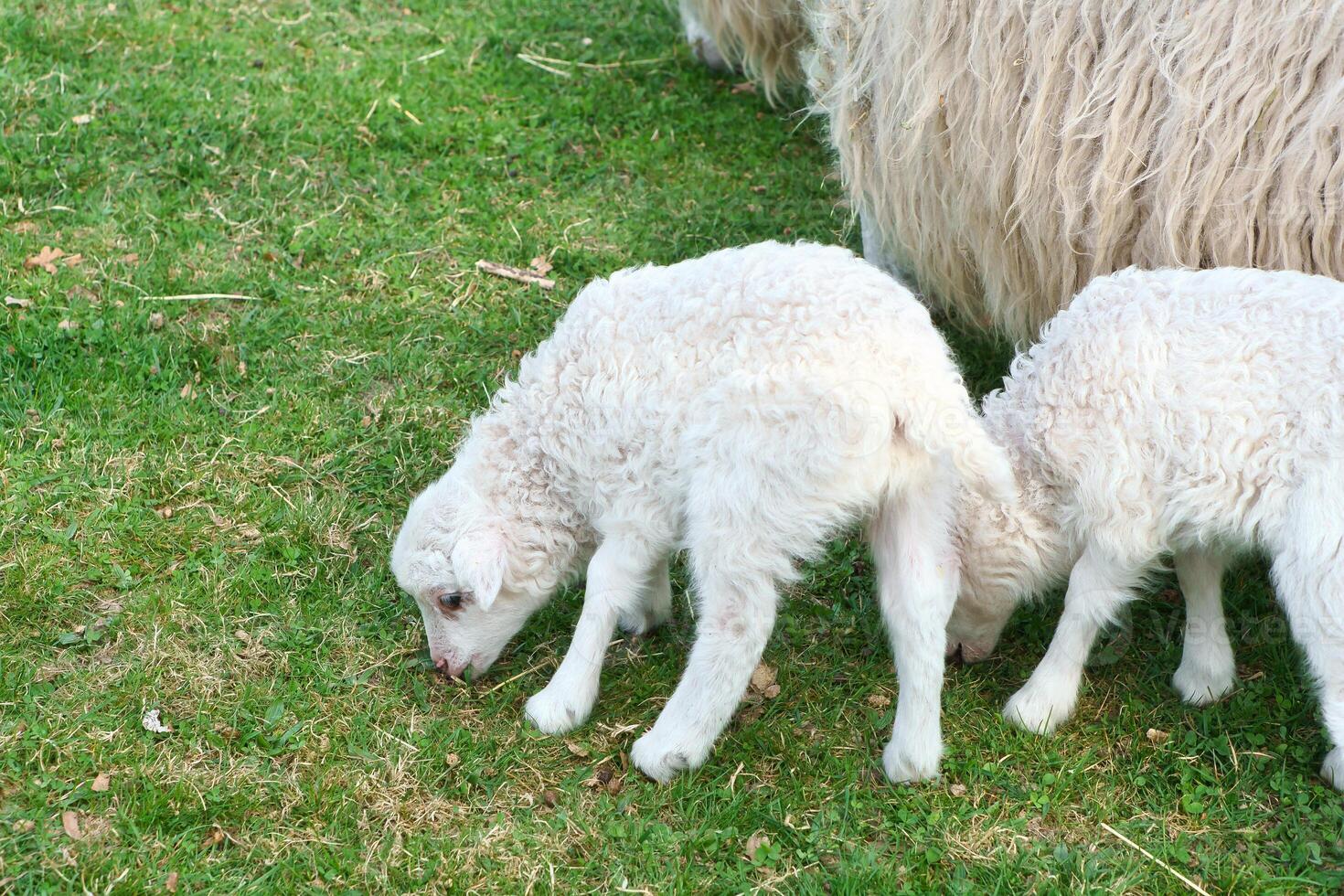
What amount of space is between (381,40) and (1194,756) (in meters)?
4.68

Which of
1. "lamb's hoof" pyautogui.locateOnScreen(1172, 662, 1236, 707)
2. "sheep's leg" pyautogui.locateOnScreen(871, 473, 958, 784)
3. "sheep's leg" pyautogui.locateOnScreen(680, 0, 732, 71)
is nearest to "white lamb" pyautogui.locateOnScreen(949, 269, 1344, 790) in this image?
"lamb's hoof" pyautogui.locateOnScreen(1172, 662, 1236, 707)

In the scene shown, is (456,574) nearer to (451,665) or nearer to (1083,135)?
(451,665)

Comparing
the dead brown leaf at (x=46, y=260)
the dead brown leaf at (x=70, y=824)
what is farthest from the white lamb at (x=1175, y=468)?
the dead brown leaf at (x=46, y=260)

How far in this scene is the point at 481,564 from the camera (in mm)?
3164

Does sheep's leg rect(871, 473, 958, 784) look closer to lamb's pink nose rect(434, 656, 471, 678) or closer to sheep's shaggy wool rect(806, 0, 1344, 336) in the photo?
sheep's shaggy wool rect(806, 0, 1344, 336)

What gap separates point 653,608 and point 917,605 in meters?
0.88

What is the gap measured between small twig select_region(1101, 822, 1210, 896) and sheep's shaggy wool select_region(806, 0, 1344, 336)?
142 cm

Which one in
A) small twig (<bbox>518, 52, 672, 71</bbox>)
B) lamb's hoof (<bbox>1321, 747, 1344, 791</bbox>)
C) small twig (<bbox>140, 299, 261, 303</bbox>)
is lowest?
small twig (<bbox>140, 299, 261, 303</bbox>)

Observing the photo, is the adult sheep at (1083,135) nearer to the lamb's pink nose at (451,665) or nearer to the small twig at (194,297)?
the lamb's pink nose at (451,665)

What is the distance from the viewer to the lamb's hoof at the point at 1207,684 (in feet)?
10.8

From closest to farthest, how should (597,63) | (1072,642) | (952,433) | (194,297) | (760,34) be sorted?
(952,433)
(1072,642)
(194,297)
(760,34)
(597,63)

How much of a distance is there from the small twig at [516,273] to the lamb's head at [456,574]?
151cm

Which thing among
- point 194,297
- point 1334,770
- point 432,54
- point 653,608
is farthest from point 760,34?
point 1334,770

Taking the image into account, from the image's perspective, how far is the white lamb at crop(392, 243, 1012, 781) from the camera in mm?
2814
